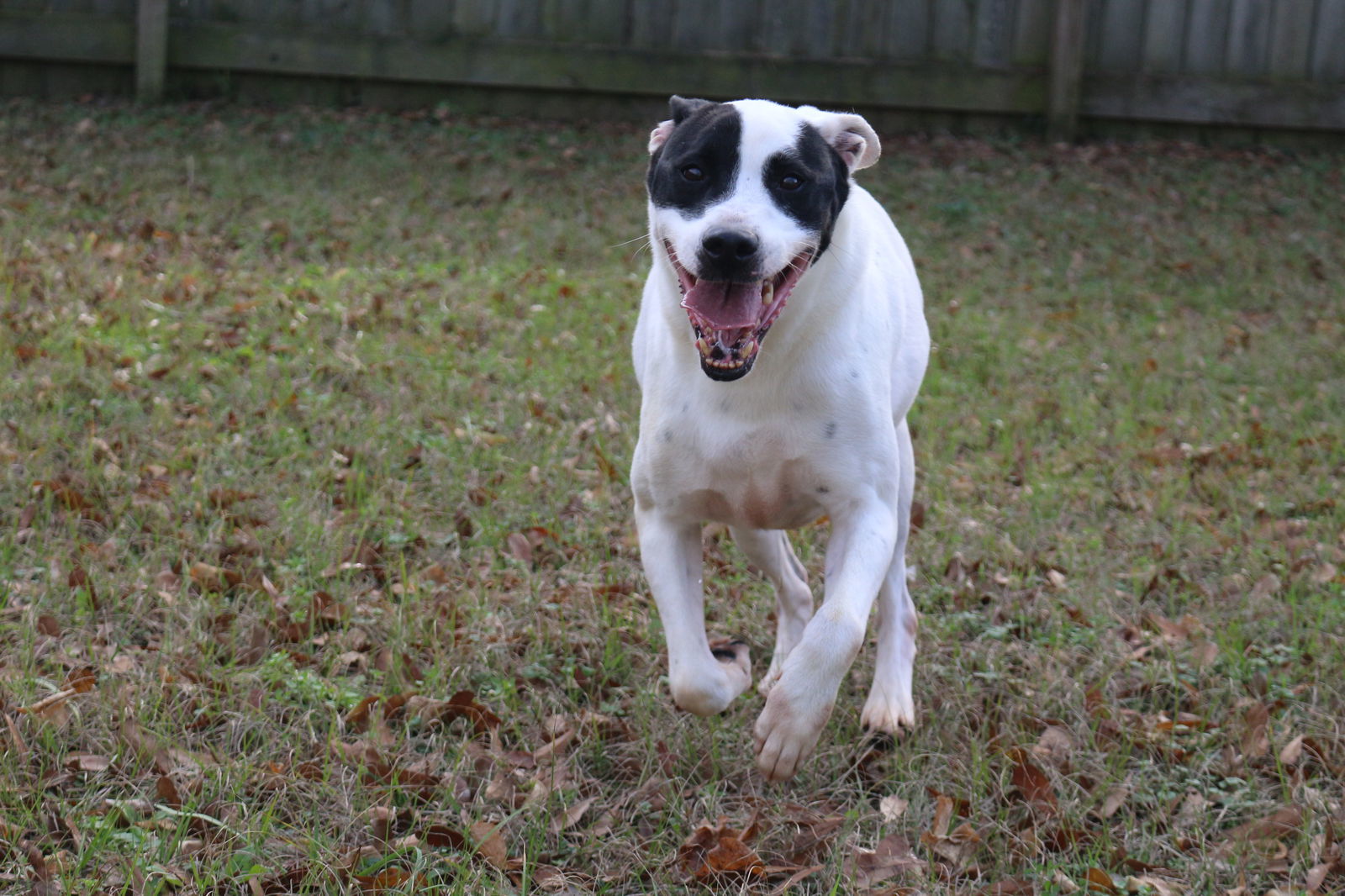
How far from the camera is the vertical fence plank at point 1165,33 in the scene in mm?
10312

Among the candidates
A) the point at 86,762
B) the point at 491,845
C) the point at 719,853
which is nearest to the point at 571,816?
the point at 491,845

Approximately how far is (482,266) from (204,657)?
4196 mm

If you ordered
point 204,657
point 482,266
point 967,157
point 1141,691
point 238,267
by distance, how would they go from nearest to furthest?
point 204,657, point 1141,691, point 238,267, point 482,266, point 967,157

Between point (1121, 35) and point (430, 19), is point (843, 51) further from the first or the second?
point (430, 19)

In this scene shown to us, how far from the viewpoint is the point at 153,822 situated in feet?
8.80

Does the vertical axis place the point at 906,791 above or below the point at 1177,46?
below

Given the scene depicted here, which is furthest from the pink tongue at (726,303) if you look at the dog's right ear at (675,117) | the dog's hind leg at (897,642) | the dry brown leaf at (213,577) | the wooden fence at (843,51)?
the wooden fence at (843,51)

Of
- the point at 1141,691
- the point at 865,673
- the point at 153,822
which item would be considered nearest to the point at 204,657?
the point at 153,822

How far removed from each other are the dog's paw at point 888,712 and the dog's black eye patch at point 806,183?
116 centimetres

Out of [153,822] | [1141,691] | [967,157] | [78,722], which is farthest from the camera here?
[967,157]

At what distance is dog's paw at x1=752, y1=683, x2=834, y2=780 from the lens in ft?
8.82

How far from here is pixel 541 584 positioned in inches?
157

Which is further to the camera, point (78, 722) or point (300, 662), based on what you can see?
point (300, 662)

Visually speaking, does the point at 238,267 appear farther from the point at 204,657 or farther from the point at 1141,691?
the point at 1141,691
